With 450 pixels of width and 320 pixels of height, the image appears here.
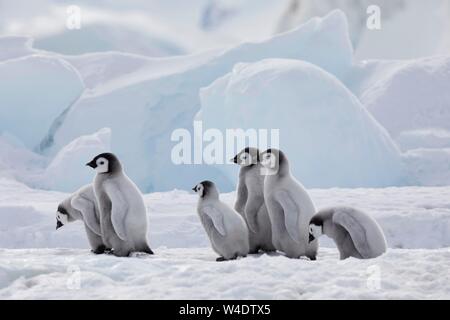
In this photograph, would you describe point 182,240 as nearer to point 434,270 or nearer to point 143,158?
point 434,270

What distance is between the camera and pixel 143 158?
53.4 feet

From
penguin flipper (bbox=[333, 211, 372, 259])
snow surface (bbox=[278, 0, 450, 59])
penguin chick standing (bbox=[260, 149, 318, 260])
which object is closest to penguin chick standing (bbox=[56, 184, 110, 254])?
penguin chick standing (bbox=[260, 149, 318, 260])

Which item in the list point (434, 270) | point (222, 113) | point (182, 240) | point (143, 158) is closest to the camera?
point (434, 270)

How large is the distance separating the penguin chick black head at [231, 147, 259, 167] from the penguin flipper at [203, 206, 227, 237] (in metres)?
0.56

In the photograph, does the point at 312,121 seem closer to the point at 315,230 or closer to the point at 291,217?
the point at 291,217

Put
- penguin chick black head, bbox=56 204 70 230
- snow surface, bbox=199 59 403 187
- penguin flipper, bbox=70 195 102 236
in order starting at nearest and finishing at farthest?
1. penguin flipper, bbox=70 195 102 236
2. penguin chick black head, bbox=56 204 70 230
3. snow surface, bbox=199 59 403 187

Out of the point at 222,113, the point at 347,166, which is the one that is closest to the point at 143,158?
the point at 222,113

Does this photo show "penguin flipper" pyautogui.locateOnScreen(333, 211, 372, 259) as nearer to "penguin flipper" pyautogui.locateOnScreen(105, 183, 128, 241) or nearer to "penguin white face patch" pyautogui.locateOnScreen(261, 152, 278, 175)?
"penguin white face patch" pyautogui.locateOnScreen(261, 152, 278, 175)

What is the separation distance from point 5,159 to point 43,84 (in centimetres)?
190

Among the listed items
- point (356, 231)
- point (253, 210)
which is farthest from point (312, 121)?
point (356, 231)

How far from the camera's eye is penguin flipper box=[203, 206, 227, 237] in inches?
167

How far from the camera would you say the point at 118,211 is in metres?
4.32

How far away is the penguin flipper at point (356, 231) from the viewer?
13.2 feet

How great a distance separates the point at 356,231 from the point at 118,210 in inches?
56.5
